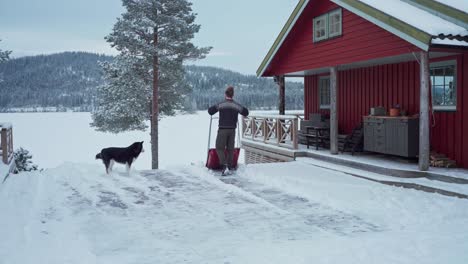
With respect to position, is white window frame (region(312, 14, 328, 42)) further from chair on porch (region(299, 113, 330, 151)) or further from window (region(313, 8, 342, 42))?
chair on porch (region(299, 113, 330, 151))

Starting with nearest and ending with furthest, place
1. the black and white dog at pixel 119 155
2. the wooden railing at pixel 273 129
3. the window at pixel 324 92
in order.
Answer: the black and white dog at pixel 119 155 → the wooden railing at pixel 273 129 → the window at pixel 324 92

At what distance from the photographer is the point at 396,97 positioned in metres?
11.5

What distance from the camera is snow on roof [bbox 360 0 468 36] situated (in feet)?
26.7

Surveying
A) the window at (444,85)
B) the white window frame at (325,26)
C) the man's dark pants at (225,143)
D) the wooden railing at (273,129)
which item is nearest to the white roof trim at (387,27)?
the white window frame at (325,26)

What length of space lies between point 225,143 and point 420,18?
4.79 meters

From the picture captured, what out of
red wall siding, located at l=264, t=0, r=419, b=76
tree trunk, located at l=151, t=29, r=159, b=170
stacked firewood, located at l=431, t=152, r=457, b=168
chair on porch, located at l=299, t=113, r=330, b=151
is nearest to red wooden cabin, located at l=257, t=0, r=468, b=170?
red wall siding, located at l=264, t=0, r=419, b=76

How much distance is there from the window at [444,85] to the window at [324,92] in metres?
5.32

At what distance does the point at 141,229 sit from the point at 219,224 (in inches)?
39.6

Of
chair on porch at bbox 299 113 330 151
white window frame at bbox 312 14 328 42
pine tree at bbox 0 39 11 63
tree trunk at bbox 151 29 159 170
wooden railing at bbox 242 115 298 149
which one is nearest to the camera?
white window frame at bbox 312 14 328 42

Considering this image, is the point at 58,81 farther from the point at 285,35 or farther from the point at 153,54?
the point at 285,35

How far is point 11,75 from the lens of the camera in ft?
251

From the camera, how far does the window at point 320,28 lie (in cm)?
1227

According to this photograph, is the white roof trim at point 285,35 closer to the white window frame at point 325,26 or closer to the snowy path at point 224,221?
the white window frame at point 325,26

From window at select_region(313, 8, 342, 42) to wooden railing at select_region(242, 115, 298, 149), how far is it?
2460 millimetres
